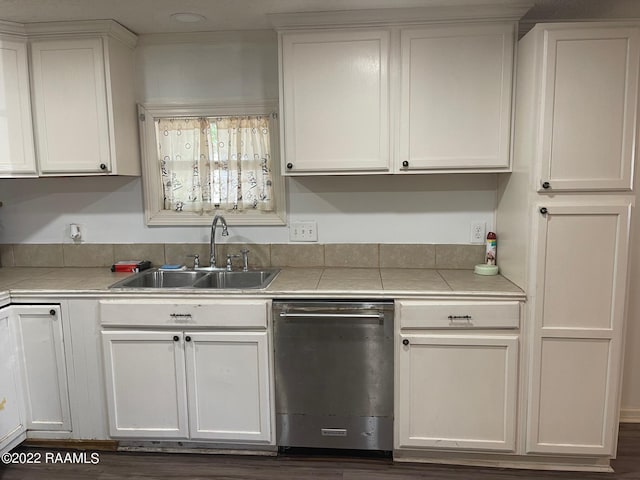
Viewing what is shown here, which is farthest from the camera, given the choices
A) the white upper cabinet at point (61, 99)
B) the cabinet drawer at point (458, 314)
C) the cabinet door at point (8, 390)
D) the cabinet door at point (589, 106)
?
the white upper cabinet at point (61, 99)

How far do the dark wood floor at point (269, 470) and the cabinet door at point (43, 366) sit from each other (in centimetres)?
23

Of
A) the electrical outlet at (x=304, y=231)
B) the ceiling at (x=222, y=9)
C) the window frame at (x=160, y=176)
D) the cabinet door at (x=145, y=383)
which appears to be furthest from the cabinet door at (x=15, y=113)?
the electrical outlet at (x=304, y=231)

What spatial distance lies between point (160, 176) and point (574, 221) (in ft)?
7.20

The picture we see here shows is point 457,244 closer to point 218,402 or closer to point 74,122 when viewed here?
point 218,402

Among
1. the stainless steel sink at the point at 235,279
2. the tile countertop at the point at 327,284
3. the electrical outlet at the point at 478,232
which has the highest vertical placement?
the electrical outlet at the point at 478,232

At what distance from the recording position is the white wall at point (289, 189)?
249 cm

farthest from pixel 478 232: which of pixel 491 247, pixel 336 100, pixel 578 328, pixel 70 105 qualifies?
pixel 70 105

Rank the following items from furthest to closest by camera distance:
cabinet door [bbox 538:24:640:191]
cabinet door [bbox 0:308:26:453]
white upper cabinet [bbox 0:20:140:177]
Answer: white upper cabinet [bbox 0:20:140:177], cabinet door [bbox 0:308:26:453], cabinet door [bbox 538:24:640:191]

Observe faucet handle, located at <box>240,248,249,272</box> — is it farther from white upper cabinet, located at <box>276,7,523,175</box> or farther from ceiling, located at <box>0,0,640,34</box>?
ceiling, located at <box>0,0,640,34</box>

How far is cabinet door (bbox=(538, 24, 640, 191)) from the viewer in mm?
1845

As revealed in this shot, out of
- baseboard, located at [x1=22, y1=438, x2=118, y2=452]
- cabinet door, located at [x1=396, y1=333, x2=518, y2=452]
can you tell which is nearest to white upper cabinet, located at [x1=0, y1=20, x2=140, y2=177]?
baseboard, located at [x1=22, y1=438, x2=118, y2=452]

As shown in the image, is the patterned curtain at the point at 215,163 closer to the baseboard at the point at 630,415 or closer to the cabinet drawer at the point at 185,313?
the cabinet drawer at the point at 185,313

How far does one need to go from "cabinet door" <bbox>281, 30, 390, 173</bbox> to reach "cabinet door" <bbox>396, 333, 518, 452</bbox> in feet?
3.05

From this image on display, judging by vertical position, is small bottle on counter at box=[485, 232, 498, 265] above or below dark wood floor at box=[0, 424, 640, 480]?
above
